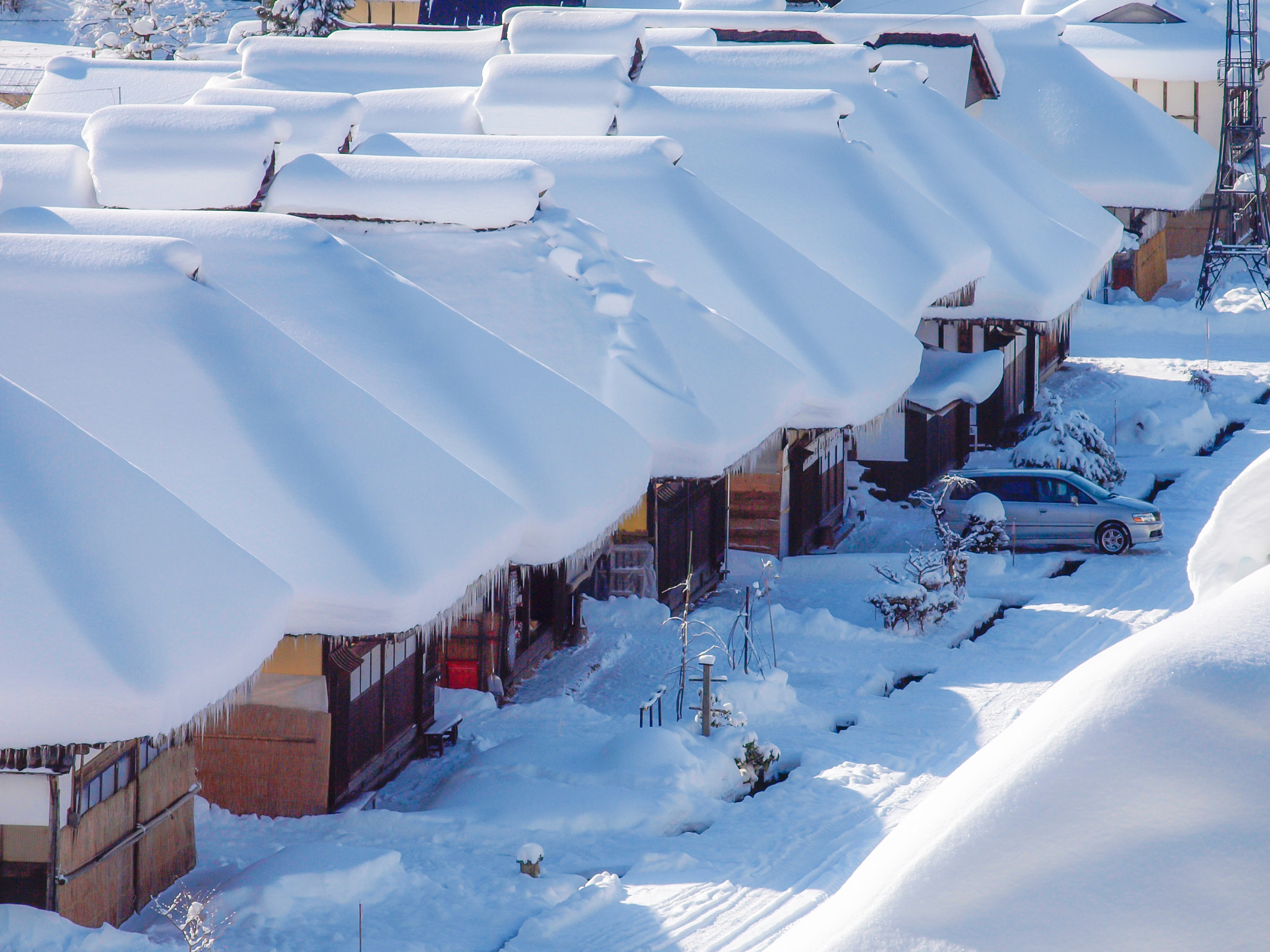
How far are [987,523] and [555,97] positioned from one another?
964 centimetres

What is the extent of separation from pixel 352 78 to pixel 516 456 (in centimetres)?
1750

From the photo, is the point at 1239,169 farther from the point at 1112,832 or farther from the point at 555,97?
the point at 1112,832

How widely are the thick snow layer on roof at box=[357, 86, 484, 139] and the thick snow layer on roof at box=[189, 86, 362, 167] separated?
146 cm

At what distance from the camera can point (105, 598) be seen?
945 cm

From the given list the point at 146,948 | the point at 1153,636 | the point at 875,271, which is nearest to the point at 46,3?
the point at 875,271

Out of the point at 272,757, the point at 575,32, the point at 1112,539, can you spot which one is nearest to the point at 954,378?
the point at 1112,539

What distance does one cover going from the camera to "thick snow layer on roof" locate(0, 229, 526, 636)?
11.5 meters

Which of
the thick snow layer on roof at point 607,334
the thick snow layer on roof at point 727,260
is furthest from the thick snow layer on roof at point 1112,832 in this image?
the thick snow layer on roof at point 727,260

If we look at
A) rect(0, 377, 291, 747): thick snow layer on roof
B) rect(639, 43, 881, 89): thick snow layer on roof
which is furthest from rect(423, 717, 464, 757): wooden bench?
rect(639, 43, 881, 89): thick snow layer on roof

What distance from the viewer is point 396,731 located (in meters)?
14.6

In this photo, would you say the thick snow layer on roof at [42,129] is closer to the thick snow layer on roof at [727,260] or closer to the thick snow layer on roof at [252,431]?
the thick snow layer on roof at [727,260]

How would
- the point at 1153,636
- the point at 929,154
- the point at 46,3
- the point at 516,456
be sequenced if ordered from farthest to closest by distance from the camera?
the point at 46,3, the point at 929,154, the point at 516,456, the point at 1153,636

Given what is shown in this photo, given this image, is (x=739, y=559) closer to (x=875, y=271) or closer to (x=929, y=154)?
(x=875, y=271)

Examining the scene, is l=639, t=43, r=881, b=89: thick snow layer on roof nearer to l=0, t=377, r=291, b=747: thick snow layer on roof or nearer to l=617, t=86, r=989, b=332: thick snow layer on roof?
l=617, t=86, r=989, b=332: thick snow layer on roof
